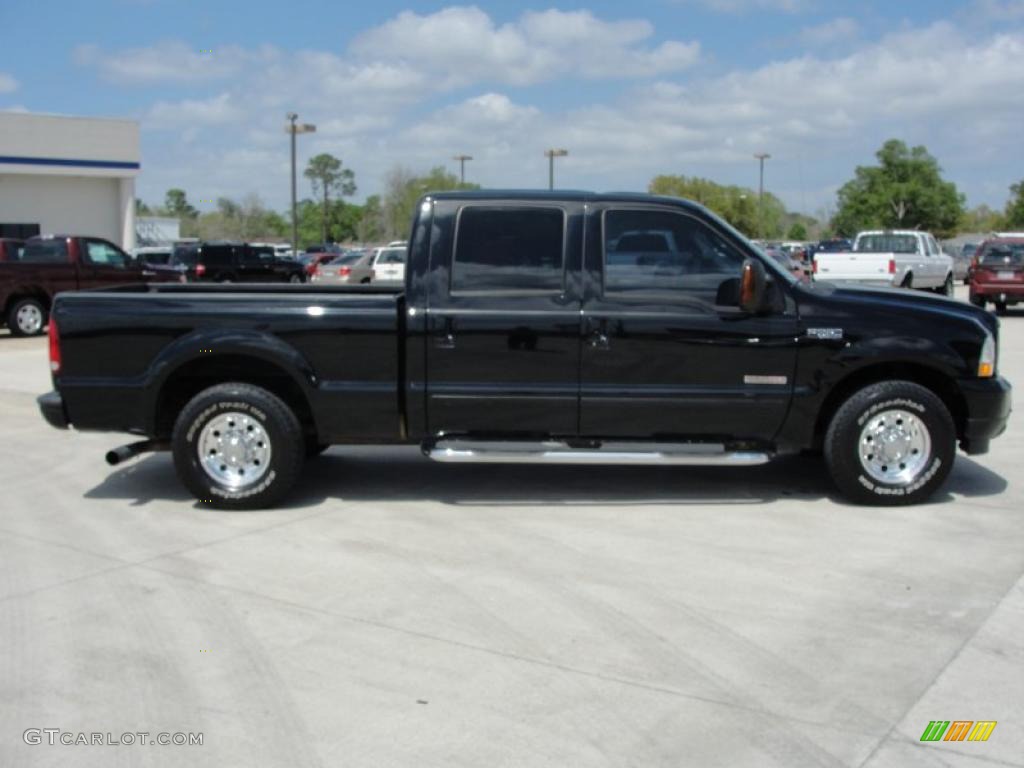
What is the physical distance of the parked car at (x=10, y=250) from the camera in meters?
18.8

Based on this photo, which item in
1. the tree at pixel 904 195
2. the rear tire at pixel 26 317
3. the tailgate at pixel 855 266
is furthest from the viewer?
the tree at pixel 904 195

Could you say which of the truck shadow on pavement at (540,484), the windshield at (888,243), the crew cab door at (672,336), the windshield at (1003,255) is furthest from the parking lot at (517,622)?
the windshield at (888,243)

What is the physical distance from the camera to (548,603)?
17.3 feet

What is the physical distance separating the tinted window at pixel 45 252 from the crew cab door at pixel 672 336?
1491 cm

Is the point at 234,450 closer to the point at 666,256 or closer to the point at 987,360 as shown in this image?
the point at 666,256

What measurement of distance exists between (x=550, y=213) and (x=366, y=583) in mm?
2676

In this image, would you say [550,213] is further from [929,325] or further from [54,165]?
[54,165]

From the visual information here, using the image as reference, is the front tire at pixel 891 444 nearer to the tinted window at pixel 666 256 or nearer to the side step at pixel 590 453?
the side step at pixel 590 453

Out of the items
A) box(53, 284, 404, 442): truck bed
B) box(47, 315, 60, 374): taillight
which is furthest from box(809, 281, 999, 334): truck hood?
box(47, 315, 60, 374): taillight

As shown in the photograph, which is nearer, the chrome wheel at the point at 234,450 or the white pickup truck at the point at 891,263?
the chrome wheel at the point at 234,450

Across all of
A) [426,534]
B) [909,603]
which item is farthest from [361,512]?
[909,603]

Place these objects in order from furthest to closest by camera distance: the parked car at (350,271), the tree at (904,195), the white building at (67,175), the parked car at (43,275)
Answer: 1. the tree at (904,195)
2. the white building at (67,175)
3. the parked car at (350,271)
4. the parked car at (43,275)

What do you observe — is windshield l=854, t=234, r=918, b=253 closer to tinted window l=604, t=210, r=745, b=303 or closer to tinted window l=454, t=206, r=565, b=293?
tinted window l=604, t=210, r=745, b=303

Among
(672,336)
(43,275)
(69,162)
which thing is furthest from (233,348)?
(69,162)
